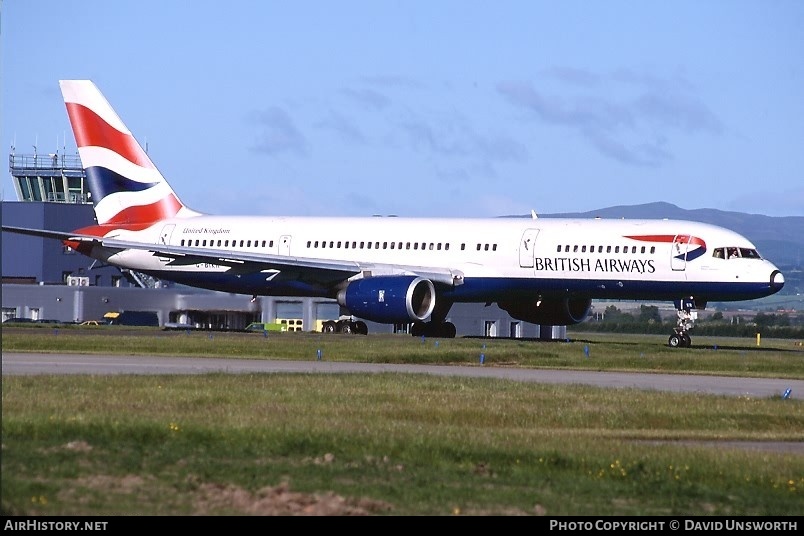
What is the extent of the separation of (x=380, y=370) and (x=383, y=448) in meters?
15.3

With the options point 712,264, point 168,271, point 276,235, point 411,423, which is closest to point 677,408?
point 411,423

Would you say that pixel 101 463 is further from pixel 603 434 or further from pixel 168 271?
pixel 168 271

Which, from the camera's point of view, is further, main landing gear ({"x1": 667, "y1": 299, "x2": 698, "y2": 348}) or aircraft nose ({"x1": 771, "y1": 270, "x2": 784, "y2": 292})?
main landing gear ({"x1": 667, "y1": 299, "x2": 698, "y2": 348})

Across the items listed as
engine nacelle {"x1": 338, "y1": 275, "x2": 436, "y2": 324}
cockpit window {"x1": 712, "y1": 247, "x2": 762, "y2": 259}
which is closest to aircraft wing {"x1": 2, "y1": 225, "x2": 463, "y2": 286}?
engine nacelle {"x1": 338, "y1": 275, "x2": 436, "y2": 324}

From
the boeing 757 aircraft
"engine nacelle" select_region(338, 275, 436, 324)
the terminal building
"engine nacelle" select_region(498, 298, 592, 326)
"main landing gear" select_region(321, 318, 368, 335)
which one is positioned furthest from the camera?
the terminal building

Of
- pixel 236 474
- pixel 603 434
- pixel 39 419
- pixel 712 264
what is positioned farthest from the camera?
pixel 712 264

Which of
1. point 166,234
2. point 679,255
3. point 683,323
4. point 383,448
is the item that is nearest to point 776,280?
point 679,255

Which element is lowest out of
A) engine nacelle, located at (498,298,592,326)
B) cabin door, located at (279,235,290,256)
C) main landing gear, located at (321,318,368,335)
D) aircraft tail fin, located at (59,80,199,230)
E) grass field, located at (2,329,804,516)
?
grass field, located at (2,329,804,516)

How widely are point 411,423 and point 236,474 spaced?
667cm

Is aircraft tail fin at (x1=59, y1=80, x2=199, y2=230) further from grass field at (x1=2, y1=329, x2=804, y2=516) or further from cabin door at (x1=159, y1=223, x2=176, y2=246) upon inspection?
grass field at (x1=2, y1=329, x2=804, y2=516)

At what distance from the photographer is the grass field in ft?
43.1

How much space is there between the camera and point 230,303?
69.9 m

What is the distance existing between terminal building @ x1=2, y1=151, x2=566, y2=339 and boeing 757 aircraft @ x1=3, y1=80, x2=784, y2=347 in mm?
3495

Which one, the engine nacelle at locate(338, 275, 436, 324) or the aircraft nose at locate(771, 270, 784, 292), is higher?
the aircraft nose at locate(771, 270, 784, 292)
